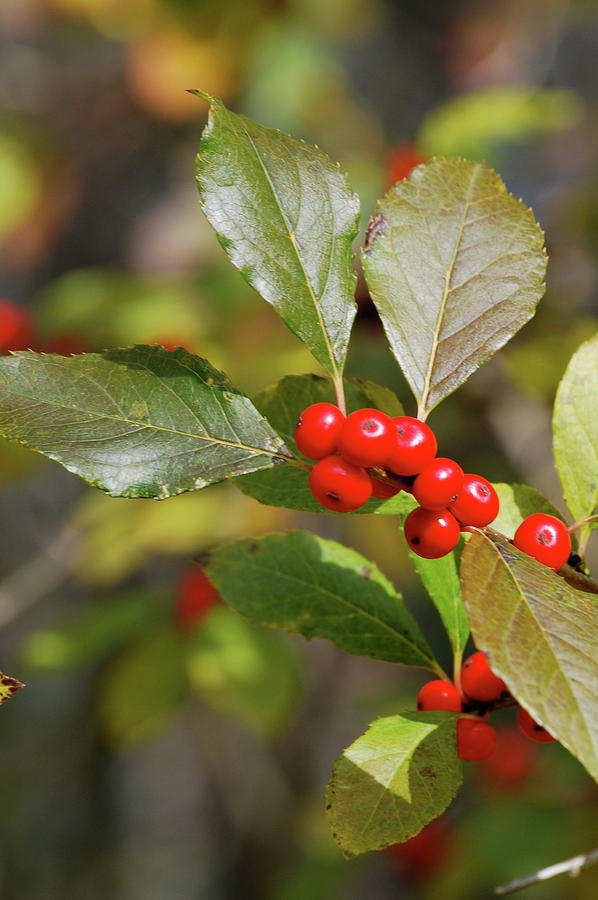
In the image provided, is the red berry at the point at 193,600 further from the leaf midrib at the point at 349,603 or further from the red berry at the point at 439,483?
the red berry at the point at 439,483

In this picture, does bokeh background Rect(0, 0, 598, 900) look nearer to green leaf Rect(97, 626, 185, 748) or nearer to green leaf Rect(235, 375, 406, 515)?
green leaf Rect(97, 626, 185, 748)

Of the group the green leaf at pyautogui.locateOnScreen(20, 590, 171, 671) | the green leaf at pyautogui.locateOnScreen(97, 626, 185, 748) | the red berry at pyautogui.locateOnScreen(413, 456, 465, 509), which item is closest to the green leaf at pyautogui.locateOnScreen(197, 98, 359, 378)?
the red berry at pyautogui.locateOnScreen(413, 456, 465, 509)

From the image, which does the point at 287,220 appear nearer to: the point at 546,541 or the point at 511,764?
the point at 546,541

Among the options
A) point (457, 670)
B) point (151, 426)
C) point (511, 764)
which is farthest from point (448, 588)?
point (511, 764)

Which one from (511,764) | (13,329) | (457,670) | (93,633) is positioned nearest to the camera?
(457,670)

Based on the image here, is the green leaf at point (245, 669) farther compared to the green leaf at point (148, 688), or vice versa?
the green leaf at point (148, 688)

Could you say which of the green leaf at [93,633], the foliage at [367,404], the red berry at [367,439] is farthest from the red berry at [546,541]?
the green leaf at [93,633]

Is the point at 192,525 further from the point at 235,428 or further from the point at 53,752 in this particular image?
the point at 235,428
